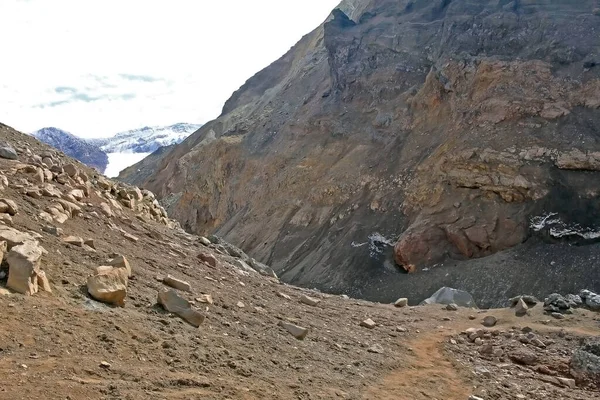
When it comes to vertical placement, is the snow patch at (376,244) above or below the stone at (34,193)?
below

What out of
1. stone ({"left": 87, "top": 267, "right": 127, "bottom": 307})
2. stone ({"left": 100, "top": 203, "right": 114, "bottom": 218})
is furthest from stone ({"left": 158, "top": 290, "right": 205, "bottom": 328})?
stone ({"left": 100, "top": 203, "right": 114, "bottom": 218})

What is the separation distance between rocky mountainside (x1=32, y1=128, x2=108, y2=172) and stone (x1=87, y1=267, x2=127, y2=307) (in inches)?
7110

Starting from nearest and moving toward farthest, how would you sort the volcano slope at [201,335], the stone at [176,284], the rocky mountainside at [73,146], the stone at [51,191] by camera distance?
1. the volcano slope at [201,335]
2. the stone at [176,284]
3. the stone at [51,191]
4. the rocky mountainside at [73,146]

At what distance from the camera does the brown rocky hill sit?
27.0 meters

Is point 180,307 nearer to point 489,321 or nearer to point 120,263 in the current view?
point 120,263

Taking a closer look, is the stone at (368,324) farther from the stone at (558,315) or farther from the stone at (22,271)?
the stone at (22,271)

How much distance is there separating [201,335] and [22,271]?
212cm

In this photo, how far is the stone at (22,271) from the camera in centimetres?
533

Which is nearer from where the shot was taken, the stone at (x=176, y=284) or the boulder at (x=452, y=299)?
the stone at (x=176, y=284)

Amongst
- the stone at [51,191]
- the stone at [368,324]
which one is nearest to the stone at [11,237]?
the stone at [51,191]

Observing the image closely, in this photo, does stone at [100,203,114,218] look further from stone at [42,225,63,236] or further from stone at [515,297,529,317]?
stone at [515,297,529,317]

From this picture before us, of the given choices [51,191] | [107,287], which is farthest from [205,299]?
[51,191]

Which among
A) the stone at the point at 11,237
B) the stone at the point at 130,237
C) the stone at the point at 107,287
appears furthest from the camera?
the stone at the point at 130,237

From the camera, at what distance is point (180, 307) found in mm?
6594
